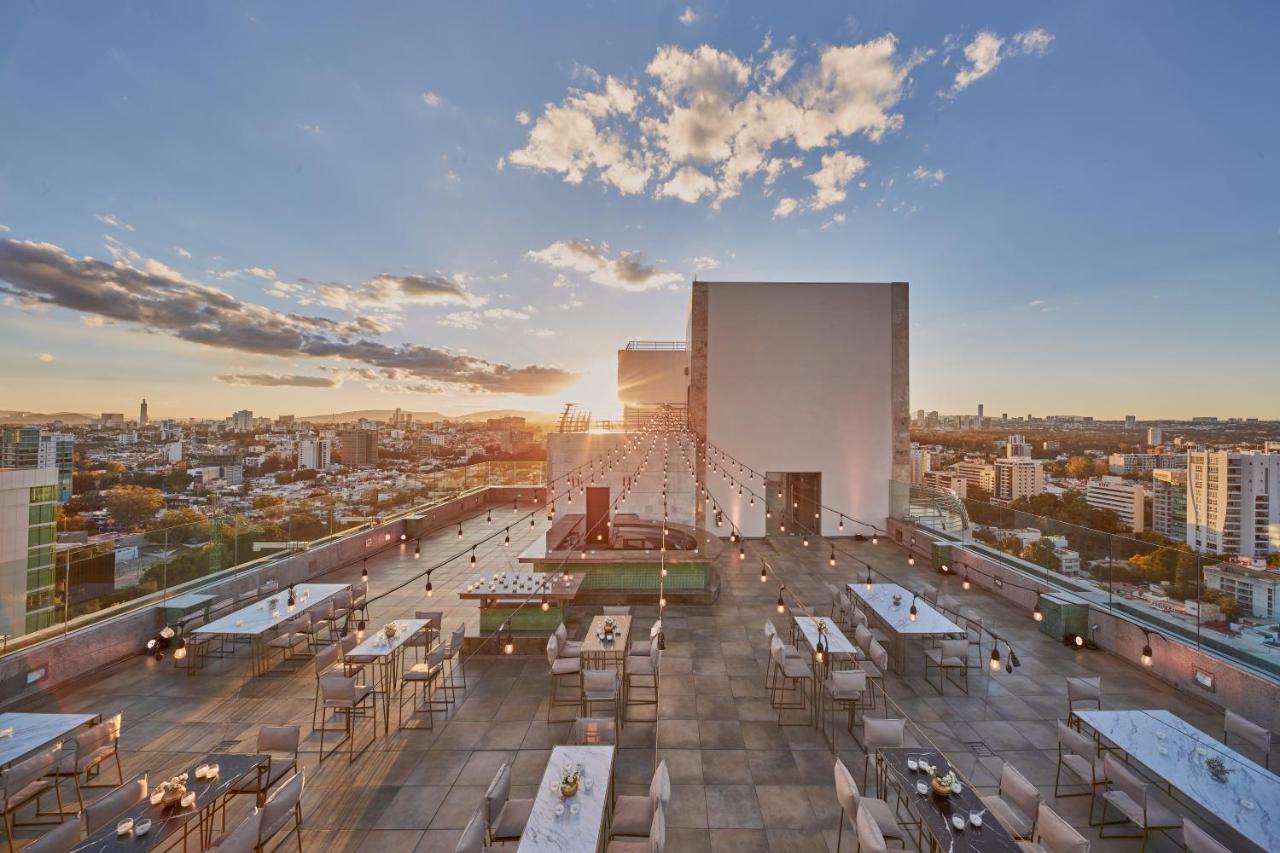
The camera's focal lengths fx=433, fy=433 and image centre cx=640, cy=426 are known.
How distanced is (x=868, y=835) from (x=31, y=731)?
7.31 metres

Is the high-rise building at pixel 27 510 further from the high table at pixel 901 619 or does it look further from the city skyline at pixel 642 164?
the high table at pixel 901 619

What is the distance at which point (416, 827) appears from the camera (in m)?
3.92

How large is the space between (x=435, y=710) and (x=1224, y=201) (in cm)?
2576

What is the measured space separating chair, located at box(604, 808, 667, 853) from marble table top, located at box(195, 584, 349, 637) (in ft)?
19.7

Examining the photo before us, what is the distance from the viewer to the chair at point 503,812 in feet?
10.8

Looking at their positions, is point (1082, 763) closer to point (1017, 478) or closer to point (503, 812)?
point (503, 812)

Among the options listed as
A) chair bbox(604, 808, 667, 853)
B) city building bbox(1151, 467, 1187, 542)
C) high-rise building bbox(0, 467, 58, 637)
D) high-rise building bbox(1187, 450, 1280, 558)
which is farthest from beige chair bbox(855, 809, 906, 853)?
city building bbox(1151, 467, 1187, 542)

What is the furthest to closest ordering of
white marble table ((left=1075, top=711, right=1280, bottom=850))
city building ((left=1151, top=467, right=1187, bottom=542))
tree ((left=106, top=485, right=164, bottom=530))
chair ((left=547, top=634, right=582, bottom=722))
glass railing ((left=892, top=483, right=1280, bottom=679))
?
city building ((left=1151, top=467, right=1187, bottom=542)) → tree ((left=106, top=485, right=164, bottom=530)) → chair ((left=547, top=634, right=582, bottom=722)) → glass railing ((left=892, top=483, right=1280, bottom=679)) → white marble table ((left=1075, top=711, right=1280, bottom=850))

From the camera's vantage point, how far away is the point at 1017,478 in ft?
81.3

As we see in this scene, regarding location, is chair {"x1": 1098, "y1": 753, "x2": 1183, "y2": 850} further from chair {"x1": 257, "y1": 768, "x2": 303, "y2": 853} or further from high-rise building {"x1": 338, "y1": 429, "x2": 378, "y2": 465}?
high-rise building {"x1": 338, "y1": 429, "x2": 378, "y2": 465}

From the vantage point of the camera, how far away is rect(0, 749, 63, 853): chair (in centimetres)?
362

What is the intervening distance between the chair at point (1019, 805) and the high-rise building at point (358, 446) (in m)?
26.7

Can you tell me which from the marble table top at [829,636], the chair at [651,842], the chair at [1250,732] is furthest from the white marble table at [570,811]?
the chair at [1250,732]

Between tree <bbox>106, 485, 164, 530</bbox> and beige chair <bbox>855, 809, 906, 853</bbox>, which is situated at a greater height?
beige chair <bbox>855, 809, 906, 853</bbox>
